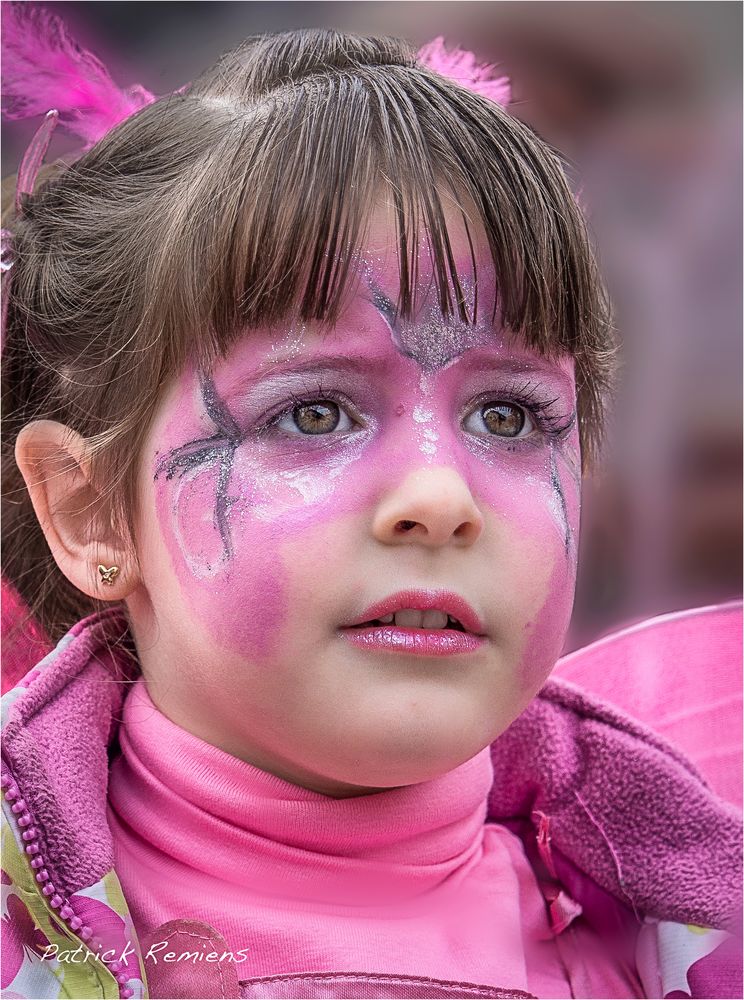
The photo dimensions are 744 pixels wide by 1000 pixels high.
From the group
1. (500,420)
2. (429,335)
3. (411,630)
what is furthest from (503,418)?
(411,630)

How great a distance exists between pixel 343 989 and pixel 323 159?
27.4 inches

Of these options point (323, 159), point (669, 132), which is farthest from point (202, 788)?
point (669, 132)

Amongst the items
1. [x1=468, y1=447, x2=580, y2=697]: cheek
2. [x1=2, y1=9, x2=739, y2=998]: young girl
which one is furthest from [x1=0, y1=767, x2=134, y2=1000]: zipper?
[x1=468, y1=447, x2=580, y2=697]: cheek

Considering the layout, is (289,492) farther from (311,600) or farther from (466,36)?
(466,36)

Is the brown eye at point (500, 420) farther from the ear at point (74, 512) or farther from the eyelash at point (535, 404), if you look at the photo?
the ear at point (74, 512)

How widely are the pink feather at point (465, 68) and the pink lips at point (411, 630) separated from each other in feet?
1.87

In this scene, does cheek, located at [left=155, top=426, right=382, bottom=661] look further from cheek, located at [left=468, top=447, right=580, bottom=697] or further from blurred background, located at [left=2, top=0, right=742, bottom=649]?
blurred background, located at [left=2, top=0, right=742, bottom=649]

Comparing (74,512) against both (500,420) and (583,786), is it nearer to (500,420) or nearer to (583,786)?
(500,420)

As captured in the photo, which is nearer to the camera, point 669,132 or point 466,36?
point 466,36

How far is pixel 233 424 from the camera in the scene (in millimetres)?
926

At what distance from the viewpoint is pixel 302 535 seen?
872mm

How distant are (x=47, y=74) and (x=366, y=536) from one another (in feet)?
2.06

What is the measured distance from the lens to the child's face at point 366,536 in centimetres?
87

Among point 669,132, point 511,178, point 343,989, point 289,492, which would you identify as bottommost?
point 343,989
